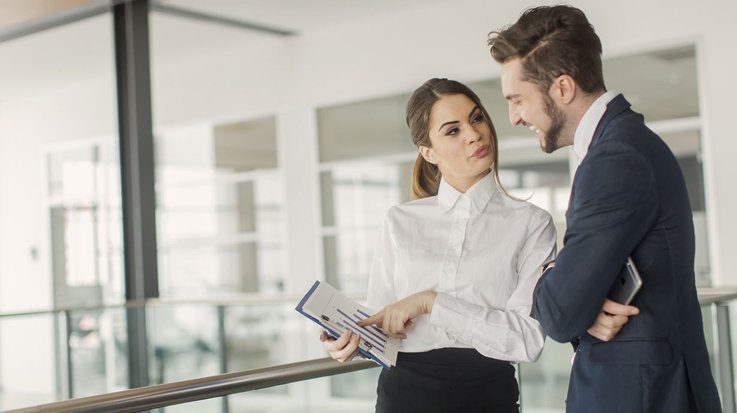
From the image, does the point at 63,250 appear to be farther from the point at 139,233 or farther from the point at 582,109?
the point at 582,109

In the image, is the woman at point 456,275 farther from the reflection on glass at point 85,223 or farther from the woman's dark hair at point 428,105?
the reflection on glass at point 85,223

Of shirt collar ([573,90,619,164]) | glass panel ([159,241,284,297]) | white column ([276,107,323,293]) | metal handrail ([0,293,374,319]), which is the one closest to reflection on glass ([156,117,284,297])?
glass panel ([159,241,284,297])

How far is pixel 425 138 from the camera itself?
6.71 feet

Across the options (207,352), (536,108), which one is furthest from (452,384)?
(207,352)

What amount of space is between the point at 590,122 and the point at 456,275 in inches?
17.8

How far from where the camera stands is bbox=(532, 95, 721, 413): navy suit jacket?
1.49m

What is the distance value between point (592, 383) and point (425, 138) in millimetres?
690

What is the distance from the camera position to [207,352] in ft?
23.8

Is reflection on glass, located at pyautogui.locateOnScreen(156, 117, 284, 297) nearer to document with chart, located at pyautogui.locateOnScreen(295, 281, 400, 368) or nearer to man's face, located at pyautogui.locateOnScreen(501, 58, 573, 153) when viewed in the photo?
document with chart, located at pyautogui.locateOnScreen(295, 281, 400, 368)

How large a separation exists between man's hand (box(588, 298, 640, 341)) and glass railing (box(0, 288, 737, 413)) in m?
→ 1.40

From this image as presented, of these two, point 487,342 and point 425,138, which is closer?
point 487,342

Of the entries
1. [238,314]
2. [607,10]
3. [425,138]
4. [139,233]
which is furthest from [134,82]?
[425,138]

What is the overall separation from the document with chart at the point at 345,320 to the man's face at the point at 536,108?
520 mm

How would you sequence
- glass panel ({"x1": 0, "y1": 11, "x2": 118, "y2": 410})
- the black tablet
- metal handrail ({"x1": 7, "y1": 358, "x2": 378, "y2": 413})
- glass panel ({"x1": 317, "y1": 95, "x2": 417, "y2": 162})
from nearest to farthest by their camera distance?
1. the black tablet
2. metal handrail ({"x1": 7, "y1": 358, "x2": 378, "y2": 413})
3. glass panel ({"x1": 317, "y1": 95, "x2": 417, "y2": 162})
4. glass panel ({"x1": 0, "y1": 11, "x2": 118, "y2": 410})
